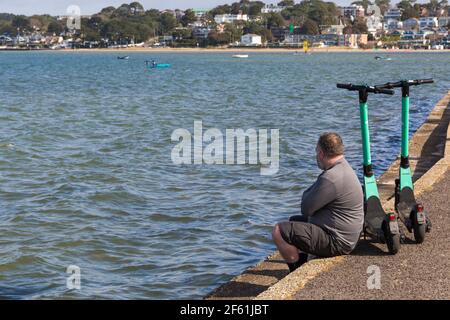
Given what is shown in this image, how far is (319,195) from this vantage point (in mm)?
7477

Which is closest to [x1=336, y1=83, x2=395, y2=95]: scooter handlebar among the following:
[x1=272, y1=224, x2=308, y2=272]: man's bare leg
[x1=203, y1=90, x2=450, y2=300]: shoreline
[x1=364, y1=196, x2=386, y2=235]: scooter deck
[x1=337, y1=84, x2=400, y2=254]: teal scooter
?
[x1=337, y1=84, x2=400, y2=254]: teal scooter

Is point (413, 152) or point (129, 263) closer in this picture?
point (129, 263)

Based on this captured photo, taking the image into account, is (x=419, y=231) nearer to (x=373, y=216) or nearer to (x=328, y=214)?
(x=373, y=216)

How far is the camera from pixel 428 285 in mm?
6898

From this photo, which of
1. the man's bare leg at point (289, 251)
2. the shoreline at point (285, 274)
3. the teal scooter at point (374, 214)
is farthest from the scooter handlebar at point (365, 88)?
the man's bare leg at point (289, 251)

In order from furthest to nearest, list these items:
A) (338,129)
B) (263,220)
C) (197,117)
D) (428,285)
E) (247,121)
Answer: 1. (197,117)
2. (247,121)
3. (338,129)
4. (263,220)
5. (428,285)

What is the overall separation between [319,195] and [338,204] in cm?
21

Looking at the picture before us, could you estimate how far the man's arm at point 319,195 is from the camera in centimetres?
745

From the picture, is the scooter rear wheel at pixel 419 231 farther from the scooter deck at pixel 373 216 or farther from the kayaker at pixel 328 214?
the kayaker at pixel 328 214

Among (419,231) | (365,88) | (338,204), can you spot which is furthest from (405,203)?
(338,204)

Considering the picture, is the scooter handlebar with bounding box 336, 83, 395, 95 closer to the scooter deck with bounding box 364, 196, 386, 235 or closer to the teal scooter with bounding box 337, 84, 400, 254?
the teal scooter with bounding box 337, 84, 400, 254

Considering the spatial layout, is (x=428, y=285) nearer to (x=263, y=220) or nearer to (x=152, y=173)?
(x=263, y=220)
